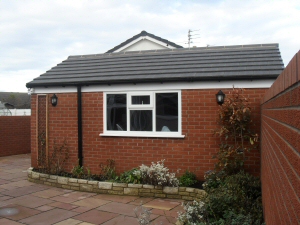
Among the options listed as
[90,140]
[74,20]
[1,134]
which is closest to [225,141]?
[90,140]

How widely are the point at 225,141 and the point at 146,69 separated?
2.89m

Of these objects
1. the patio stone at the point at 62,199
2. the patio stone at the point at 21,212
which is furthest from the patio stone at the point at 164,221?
the patio stone at the point at 21,212

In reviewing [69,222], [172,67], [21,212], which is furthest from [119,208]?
[172,67]

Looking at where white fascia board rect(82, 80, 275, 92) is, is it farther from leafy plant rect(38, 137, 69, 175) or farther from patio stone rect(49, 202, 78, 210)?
patio stone rect(49, 202, 78, 210)

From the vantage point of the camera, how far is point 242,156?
6.87 m

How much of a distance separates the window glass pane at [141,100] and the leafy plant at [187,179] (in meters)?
1.97

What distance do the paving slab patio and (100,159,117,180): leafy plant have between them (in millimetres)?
687

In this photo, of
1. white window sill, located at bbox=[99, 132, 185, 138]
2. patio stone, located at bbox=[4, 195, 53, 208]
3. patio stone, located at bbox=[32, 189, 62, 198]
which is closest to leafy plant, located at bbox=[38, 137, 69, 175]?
patio stone, located at bbox=[32, 189, 62, 198]

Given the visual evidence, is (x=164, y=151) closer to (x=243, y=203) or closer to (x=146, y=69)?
(x=146, y=69)

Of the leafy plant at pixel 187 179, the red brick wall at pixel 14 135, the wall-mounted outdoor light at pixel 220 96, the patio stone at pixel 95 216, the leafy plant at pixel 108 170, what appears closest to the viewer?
the patio stone at pixel 95 216

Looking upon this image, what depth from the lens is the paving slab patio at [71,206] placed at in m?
5.43

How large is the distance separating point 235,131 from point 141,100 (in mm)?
2450

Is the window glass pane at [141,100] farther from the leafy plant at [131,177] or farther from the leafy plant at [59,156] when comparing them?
the leafy plant at [59,156]

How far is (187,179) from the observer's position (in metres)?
6.95
